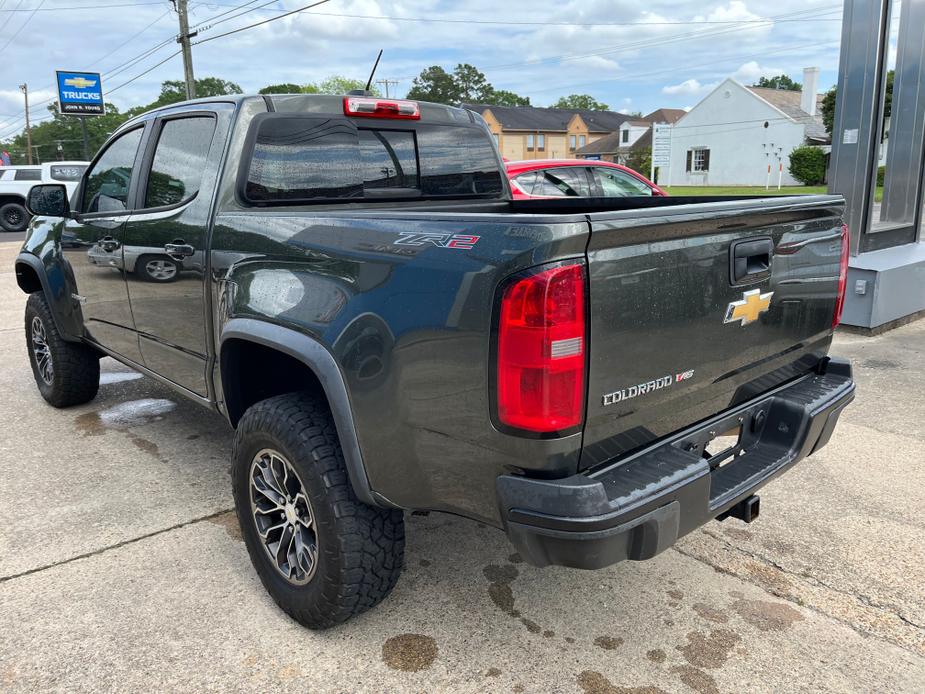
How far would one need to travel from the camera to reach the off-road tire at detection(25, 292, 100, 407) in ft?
15.5

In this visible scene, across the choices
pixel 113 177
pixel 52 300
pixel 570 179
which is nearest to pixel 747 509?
pixel 113 177

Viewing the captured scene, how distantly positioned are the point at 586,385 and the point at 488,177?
2.08 metres

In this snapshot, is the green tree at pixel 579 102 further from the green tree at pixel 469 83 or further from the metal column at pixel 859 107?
the metal column at pixel 859 107

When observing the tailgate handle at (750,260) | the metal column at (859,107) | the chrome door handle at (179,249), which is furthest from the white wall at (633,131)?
the tailgate handle at (750,260)

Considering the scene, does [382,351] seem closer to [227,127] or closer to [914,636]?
[227,127]

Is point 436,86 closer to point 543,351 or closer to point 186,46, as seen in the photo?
point 186,46

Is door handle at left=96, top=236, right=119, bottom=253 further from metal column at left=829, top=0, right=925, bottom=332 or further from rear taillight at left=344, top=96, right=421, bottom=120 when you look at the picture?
metal column at left=829, top=0, right=925, bottom=332

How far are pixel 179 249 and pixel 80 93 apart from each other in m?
42.9

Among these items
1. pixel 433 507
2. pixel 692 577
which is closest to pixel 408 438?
pixel 433 507

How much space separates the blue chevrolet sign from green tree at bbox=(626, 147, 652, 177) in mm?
36115

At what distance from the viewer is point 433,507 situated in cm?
221

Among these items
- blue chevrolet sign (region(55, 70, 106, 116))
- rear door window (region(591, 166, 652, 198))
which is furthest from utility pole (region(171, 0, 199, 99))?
rear door window (region(591, 166, 652, 198))

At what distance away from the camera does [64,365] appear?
4766mm

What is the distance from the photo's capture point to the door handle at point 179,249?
3.04 metres
